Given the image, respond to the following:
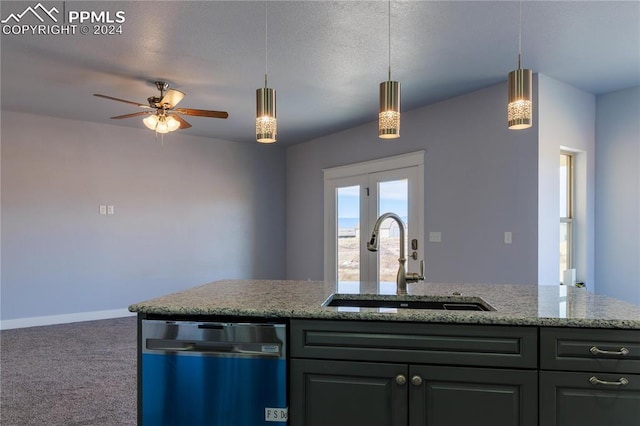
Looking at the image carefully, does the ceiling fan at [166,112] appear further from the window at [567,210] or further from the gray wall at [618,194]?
the gray wall at [618,194]

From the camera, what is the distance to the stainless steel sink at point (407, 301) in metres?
2.00

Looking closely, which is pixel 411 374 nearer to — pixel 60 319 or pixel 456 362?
pixel 456 362

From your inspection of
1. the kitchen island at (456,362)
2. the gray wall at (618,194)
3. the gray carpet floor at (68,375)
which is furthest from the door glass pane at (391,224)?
the kitchen island at (456,362)

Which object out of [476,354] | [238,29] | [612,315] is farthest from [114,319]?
[612,315]

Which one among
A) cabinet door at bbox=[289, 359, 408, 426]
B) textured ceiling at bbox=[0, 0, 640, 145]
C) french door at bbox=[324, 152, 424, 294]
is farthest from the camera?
french door at bbox=[324, 152, 424, 294]

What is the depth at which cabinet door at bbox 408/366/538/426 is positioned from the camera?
1551 millimetres

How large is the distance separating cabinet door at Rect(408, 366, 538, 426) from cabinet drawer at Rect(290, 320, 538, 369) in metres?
0.04

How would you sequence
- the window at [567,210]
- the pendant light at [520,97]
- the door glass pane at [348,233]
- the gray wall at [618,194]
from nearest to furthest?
1. the pendant light at [520,97]
2. the gray wall at [618,194]
3. the window at [567,210]
4. the door glass pane at [348,233]

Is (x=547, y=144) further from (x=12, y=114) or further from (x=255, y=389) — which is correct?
(x=12, y=114)

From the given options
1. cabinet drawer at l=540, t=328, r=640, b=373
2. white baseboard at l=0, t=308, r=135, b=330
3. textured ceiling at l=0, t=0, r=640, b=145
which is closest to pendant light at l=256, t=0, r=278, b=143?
textured ceiling at l=0, t=0, r=640, b=145

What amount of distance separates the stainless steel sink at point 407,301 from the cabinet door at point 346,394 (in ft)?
1.24

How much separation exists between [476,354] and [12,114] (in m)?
5.58

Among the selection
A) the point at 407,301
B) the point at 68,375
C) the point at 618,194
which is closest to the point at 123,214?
the point at 68,375

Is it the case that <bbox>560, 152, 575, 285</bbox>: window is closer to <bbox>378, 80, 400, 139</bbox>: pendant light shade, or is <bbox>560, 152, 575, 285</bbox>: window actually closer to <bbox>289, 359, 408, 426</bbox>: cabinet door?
<bbox>378, 80, 400, 139</bbox>: pendant light shade
